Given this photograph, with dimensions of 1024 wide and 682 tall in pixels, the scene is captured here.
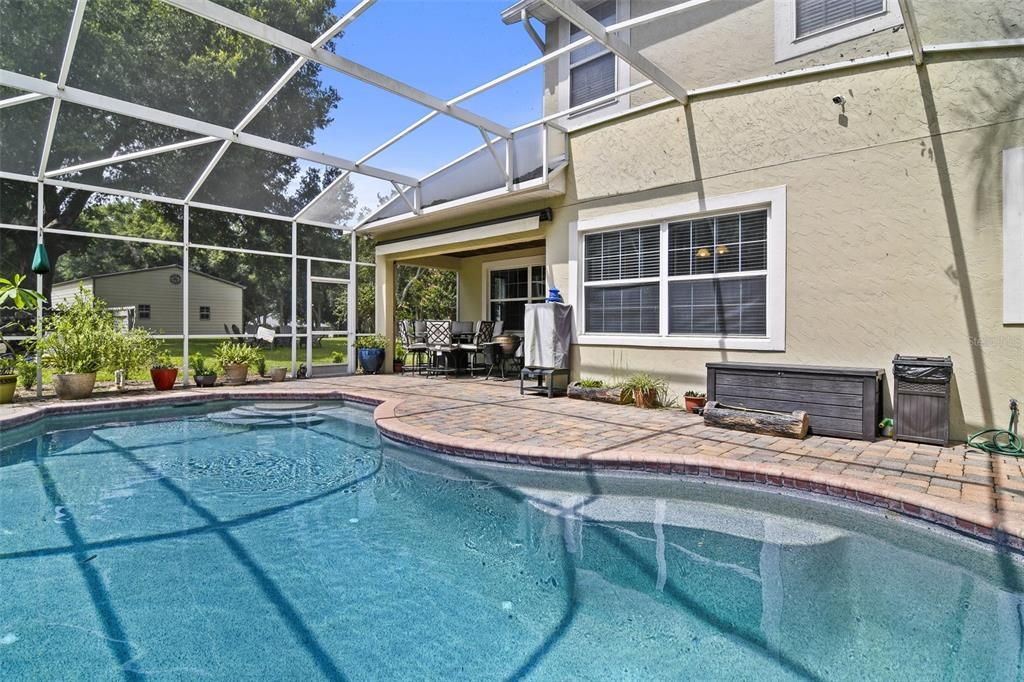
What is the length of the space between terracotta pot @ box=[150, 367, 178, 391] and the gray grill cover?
21.4 ft

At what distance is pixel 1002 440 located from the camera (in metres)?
5.03

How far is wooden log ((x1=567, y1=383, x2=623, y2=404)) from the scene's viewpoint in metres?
7.69

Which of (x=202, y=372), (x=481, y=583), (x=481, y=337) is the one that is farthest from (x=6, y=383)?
(x=481, y=583)

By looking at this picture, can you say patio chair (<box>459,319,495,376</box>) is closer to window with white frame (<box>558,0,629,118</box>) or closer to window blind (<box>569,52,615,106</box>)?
window with white frame (<box>558,0,629,118</box>)

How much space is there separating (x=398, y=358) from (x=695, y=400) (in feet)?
27.4

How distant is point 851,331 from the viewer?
232 inches

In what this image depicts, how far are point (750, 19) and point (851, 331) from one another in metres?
4.44

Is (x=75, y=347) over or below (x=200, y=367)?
over

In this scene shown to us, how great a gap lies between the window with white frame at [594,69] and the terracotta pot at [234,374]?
26.0 feet

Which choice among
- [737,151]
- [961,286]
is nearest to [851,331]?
[961,286]

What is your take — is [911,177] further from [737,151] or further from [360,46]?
[360,46]

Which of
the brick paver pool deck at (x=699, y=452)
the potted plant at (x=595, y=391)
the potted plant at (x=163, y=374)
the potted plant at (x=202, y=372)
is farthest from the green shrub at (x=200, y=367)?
the potted plant at (x=595, y=391)

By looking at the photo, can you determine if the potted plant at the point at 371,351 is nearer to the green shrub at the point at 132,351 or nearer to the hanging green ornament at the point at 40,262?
the green shrub at the point at 132,351

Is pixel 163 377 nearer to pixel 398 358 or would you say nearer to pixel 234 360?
pixel 234 360
